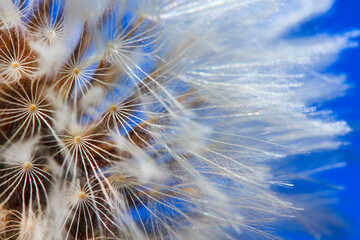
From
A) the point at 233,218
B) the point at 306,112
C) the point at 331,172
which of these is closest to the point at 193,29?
the point at 306,112

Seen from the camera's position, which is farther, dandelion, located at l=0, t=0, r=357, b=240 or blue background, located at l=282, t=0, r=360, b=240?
blue background, located at l=282, t=0, r=360, b=240

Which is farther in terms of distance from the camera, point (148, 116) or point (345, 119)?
point (345, 119)

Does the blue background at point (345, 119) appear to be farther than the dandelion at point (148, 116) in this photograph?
Yes
